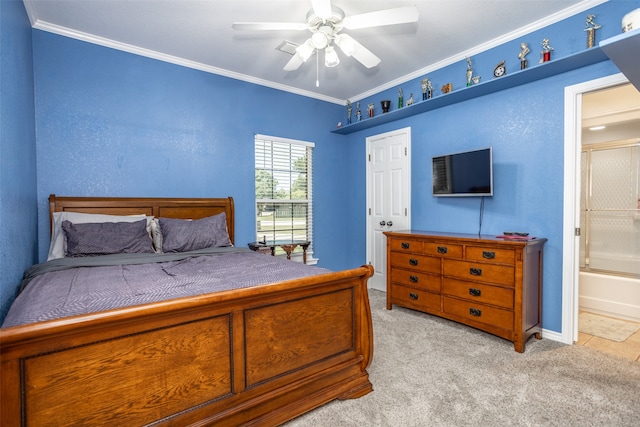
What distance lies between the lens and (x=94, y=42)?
10.1 ft

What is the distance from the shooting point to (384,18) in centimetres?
212

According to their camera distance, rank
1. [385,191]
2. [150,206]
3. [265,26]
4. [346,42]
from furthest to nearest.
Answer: [385,191], [150,206], [346,42], [265,26]

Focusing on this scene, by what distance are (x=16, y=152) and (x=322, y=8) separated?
2.20 m

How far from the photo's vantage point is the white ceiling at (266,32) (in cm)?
259

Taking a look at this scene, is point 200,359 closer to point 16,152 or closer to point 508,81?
point 16,152

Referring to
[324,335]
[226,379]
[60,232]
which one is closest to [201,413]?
[226,379]

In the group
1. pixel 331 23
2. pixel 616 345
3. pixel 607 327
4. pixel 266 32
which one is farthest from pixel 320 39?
pixel 607 327

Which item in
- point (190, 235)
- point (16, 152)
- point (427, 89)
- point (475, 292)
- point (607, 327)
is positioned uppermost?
point (427, 89)

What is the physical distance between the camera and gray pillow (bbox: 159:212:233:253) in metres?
2.97

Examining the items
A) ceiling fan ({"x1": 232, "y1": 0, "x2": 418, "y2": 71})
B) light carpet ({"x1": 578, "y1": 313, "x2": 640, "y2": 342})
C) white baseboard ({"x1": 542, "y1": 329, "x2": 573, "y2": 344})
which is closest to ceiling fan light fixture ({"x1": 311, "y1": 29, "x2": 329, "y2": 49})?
ceiling fan ({"x1": 232, "y1": 0, "x2": 418, "y2": 71})

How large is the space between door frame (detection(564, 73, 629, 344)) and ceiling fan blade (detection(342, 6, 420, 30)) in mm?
1636

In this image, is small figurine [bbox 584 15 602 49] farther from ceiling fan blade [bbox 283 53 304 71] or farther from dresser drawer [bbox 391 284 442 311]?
dresser drawer [bbox 391 284 442 311]

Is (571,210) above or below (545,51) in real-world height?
below

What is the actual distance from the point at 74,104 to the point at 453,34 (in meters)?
3.64
